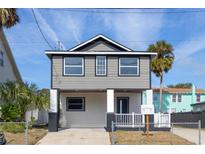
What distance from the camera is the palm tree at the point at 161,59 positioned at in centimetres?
4634

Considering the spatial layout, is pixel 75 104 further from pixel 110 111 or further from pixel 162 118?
pixel 162 118

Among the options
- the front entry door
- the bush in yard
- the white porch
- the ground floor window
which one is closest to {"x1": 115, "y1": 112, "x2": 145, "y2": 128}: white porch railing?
the front entry door

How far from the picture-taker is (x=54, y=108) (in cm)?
2497

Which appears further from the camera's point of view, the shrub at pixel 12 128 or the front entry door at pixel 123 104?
the front entry door at pixel 123 104

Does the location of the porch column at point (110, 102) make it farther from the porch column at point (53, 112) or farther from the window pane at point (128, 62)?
the porch column at point (53, 112)

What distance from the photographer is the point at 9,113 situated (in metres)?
23.3

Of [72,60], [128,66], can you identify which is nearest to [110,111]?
[128,66]

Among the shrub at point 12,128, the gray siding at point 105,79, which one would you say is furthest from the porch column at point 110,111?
the shrub at point 12,128

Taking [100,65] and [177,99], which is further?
[177,99]

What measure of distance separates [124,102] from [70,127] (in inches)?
180

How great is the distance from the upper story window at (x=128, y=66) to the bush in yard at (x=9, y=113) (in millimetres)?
7494

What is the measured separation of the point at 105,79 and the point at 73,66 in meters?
2.39

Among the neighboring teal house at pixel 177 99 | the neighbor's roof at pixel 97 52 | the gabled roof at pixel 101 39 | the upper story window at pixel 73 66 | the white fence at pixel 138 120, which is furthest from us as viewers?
the neighboring teal house at pixel 177 99
